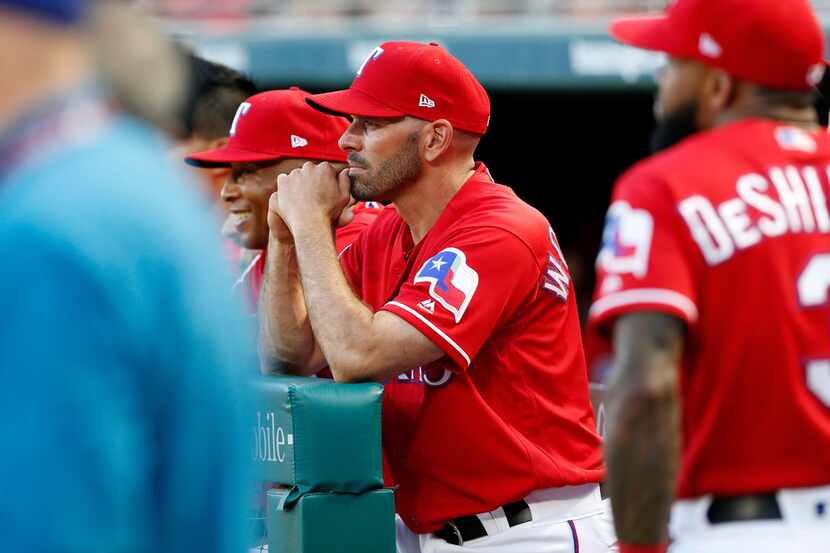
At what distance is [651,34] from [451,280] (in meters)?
1.04

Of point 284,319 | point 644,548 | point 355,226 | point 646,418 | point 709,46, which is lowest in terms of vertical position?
point 644,548

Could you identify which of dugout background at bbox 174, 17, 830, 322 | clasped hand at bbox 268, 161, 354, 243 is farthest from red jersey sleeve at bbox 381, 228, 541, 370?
dugout background at bbox 174, 17, 830, 322

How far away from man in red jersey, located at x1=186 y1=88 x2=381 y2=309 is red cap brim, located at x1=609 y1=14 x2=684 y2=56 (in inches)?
→ 69.2

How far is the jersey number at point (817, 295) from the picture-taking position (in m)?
2.26

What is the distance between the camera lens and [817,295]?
89.5 inches

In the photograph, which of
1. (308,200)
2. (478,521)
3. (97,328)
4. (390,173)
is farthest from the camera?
(308,200)

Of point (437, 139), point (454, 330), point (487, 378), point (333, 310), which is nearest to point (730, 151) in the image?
point (454, 330)

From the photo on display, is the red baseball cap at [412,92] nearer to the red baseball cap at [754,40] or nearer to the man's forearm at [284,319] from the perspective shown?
the man's forearm at [284,319]

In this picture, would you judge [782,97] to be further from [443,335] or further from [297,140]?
[297,140]

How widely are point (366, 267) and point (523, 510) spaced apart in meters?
0.88

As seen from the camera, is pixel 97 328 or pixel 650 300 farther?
pixel 650 300

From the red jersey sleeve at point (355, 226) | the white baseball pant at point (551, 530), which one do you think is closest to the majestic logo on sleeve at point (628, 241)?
the white baseball pant at point (551, 530)

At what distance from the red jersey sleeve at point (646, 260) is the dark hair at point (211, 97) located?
3.40m

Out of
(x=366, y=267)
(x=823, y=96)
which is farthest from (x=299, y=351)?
(x=823, y=96)
